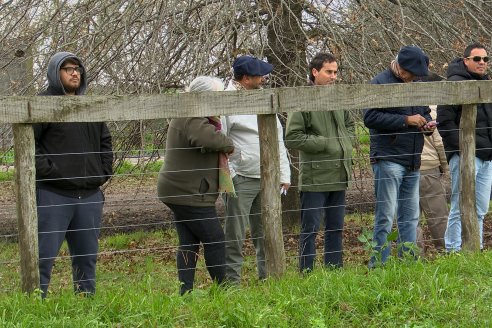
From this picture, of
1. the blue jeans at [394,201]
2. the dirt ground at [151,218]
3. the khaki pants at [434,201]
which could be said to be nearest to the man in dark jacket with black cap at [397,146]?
the blue jeans at [394,201]

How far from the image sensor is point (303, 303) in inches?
200

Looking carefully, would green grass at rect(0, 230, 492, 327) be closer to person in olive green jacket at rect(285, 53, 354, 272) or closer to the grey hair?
person in olive green jacket at rect(285, 53, 354, 272)

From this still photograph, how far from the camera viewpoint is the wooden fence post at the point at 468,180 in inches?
261

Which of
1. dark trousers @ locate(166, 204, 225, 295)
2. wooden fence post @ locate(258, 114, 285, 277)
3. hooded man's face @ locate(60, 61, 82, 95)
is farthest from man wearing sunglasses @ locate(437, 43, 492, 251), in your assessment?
hooded man's face @ locate(60, 61, 82, 95)

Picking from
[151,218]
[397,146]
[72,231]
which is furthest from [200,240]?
[151,218]

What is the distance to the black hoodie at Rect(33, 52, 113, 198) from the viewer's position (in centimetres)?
556

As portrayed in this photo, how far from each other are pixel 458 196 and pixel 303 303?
2380 millimetres

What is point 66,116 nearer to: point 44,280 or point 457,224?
point 44,280

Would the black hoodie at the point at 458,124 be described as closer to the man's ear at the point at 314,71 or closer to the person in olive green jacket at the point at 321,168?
Answer: the person in olive green jacket at the point at 321,168

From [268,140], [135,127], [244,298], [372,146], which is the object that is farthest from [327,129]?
[135,127]

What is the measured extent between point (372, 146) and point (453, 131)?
29.7 inches

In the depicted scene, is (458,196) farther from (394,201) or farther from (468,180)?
(394,201)

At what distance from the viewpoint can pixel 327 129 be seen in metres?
6.66

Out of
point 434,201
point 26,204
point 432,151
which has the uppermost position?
point 432,151
